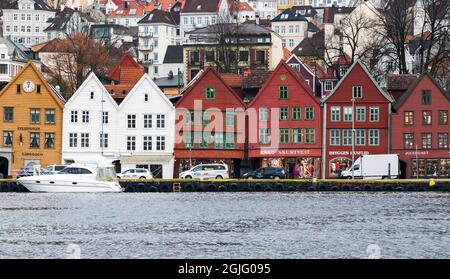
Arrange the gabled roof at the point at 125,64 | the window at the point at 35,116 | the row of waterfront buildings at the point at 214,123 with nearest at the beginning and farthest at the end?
the row of waterfront buildings at the point at 214,123, the window at the point at 35,116, the gabled roof at the point at 125,64

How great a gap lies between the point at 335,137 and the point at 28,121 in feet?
95.7

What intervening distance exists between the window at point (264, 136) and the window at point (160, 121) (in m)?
9.23

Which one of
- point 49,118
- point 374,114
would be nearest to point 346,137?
point 374,114

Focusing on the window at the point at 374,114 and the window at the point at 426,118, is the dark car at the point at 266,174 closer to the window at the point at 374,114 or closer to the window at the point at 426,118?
the window at the point at 374,114

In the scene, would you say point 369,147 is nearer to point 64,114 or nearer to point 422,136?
point 422,136

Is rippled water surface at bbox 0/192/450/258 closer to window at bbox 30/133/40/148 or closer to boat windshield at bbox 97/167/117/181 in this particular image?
boat windshield at bbox 97/167/117/181

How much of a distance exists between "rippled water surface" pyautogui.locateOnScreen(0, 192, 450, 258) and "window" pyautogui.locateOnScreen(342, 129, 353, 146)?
19.0 metres

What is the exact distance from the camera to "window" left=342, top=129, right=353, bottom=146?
357 feet

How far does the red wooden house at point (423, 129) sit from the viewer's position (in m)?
107

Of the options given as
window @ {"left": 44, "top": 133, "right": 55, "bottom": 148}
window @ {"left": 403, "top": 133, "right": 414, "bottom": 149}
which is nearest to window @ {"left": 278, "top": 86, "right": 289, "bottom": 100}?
window @ {"left": 403, "top": 133, "right": 414, "bottom": 149}

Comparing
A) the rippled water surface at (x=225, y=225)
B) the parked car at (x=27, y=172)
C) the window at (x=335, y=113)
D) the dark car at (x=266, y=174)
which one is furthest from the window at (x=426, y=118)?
the parked car at (x=27, y=172)

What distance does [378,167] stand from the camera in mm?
99875

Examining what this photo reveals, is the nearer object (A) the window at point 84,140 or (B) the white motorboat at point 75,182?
(B) the white motorboat at point 75,182

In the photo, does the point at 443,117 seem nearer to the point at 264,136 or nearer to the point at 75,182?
the point at 264,136
